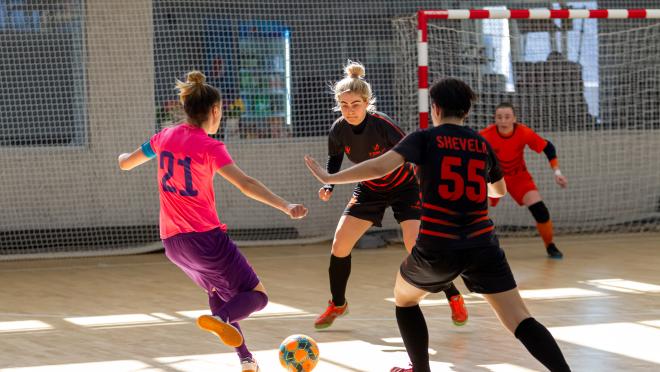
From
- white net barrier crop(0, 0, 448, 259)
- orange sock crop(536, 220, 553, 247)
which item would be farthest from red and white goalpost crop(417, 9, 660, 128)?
white net barrier crop(0, 0, 448, 259)

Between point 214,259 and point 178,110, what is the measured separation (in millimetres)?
6042

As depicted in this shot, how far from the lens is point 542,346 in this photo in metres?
3.60

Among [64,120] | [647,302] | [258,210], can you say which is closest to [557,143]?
[258,210]

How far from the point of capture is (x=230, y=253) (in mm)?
4105

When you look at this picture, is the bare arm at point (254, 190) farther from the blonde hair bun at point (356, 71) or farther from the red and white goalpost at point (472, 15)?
the red and white goalpost at point (472, 15)

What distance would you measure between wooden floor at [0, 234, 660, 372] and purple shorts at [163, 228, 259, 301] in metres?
0.78

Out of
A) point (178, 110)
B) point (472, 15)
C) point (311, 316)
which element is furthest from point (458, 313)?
point (178, 110)

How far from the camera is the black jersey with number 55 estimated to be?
12.3 feet

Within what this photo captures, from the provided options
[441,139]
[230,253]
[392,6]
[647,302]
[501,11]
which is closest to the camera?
[441,139]

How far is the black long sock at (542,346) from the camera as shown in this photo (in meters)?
3.59

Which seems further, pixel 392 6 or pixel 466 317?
pixel 392 6

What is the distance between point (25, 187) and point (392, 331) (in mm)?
5383

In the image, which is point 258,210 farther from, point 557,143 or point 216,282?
point 216,282

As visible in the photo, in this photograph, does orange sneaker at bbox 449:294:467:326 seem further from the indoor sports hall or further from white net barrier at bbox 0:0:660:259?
white net barrier at bbox 0:0:660:259
